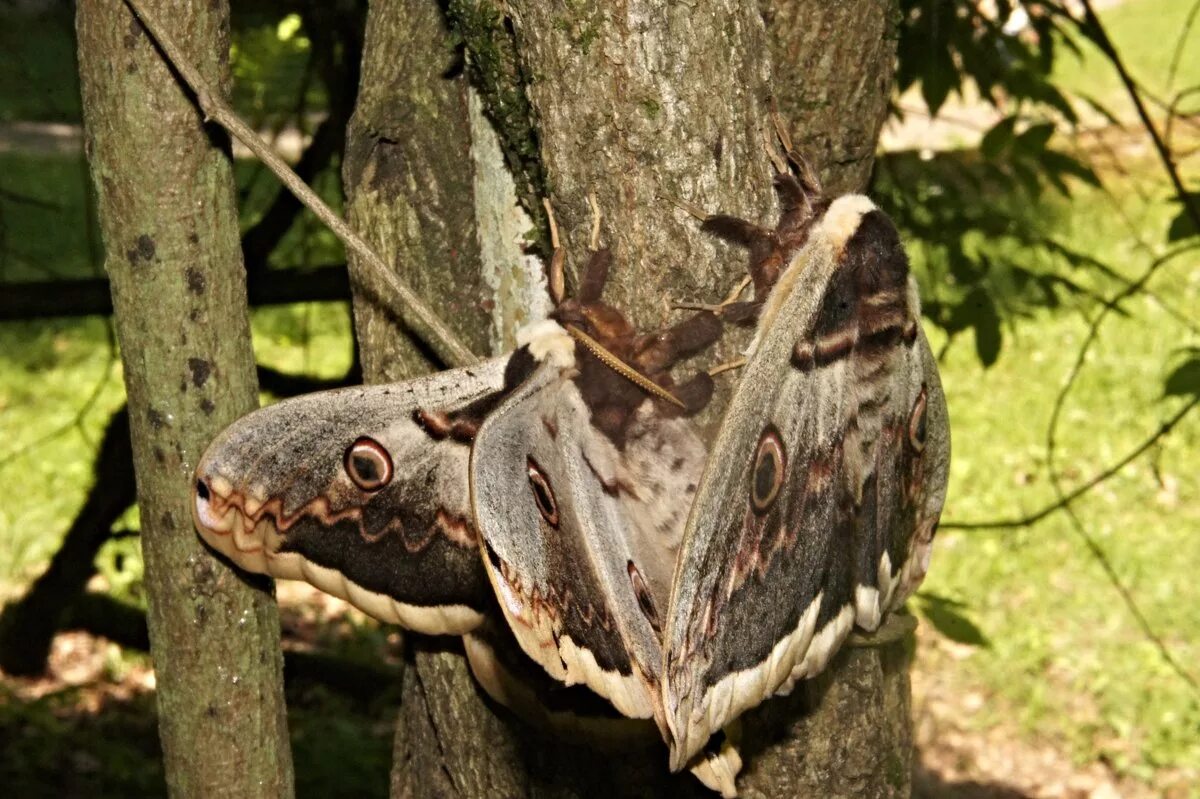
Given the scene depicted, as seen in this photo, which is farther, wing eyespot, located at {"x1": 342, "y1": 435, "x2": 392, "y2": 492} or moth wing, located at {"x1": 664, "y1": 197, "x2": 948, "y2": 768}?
wing eyespot, located at {"x1": 342, "y1": 435, "x2": 392, "y2": 492}

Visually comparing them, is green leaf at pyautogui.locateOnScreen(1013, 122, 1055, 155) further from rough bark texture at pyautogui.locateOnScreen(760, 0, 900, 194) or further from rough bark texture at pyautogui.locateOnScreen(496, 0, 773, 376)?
rough bark texture at pyautogui.locateOnScreen(496, 0, 773, 376)

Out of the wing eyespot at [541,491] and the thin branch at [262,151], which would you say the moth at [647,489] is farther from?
the thin branch at [262,151]

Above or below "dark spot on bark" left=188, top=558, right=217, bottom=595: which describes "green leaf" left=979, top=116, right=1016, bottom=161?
above

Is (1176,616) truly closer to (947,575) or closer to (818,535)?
(947,575)

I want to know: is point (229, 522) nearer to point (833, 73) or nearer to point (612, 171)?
point (612, 171)

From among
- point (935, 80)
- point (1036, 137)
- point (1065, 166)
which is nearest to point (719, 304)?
point (1036, 137)

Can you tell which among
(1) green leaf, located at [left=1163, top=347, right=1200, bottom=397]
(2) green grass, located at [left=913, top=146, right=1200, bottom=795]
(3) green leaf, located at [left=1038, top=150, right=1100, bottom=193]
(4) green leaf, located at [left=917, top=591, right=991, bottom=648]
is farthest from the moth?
(2) green grass, located at [left=913, top=146, right=1200, bottom=795]
